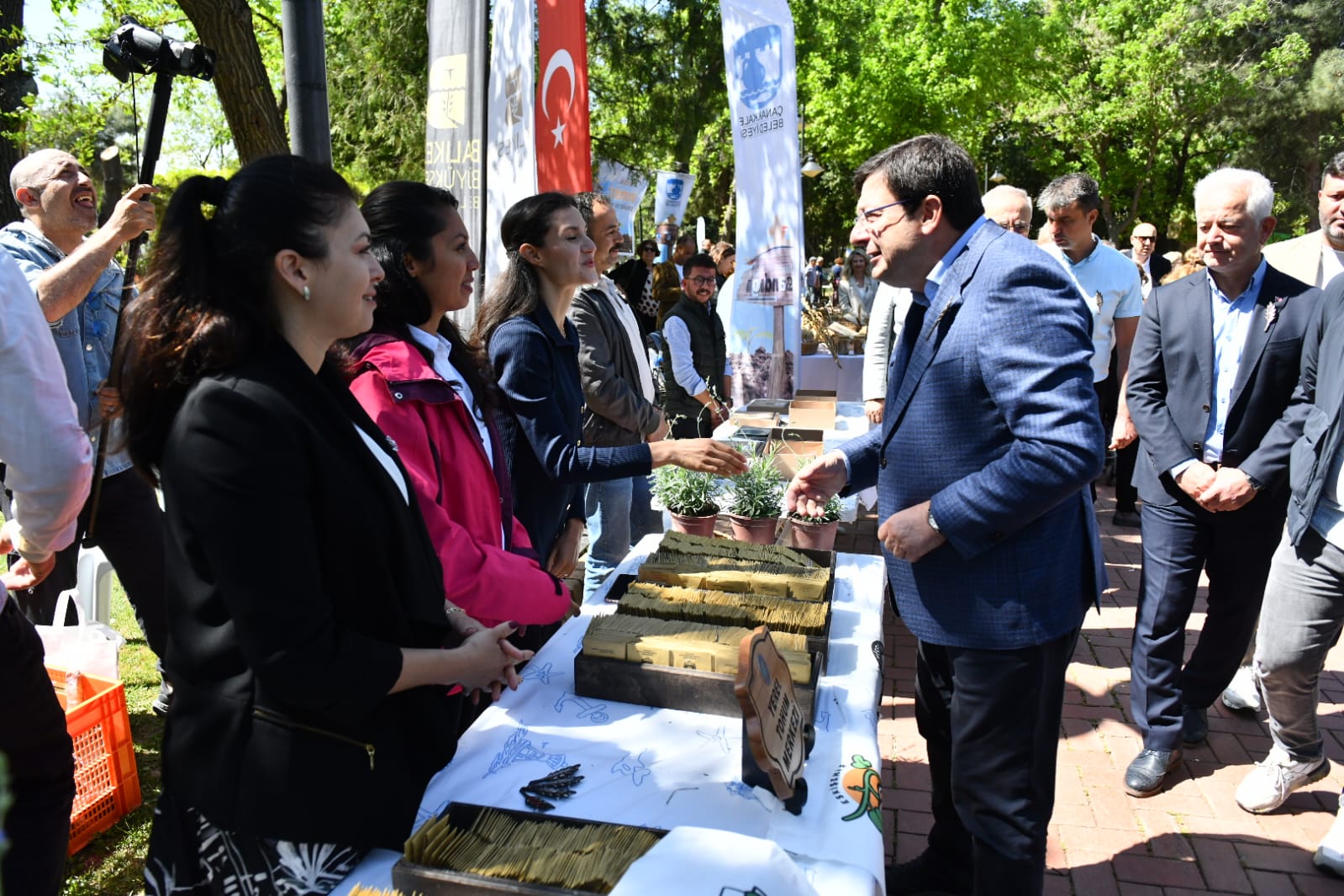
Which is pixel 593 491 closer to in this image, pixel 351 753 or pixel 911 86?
pixel 351 753

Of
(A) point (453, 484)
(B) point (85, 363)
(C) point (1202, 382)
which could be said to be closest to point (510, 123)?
(B) point (85, 363)

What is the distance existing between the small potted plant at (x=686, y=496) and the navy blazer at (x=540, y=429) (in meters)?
0.68

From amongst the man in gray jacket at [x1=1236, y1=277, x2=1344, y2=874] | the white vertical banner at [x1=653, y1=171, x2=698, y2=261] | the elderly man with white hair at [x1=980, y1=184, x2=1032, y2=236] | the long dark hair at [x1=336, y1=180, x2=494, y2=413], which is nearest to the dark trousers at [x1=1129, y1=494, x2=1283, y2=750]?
the man in gray jacket at [x1=1236, y1=277, x2=1344, y2=874]

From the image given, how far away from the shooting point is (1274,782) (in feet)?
9.87

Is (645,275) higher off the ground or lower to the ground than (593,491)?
higher

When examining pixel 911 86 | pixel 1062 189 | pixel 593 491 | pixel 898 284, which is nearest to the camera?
pixel 898 284

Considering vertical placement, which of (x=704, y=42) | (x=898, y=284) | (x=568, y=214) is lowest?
(x=898, y=284)

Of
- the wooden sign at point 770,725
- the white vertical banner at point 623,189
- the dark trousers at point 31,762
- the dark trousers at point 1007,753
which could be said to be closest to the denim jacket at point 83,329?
the dark trousers at point 31,762

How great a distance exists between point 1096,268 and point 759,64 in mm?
2867

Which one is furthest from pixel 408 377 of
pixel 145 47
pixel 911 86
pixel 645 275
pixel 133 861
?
pixel 911 86

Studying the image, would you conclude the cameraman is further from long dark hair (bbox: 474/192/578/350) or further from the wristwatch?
the wristwatch

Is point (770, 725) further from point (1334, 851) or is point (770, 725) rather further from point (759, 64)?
point (759, 64)

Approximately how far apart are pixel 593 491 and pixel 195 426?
8.51 ft

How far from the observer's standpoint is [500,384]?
263 cm
